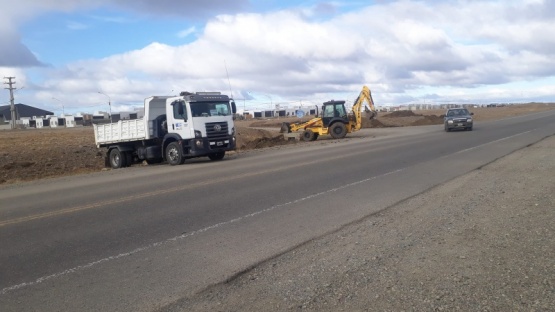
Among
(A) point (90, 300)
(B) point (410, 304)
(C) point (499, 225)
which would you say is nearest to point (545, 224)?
(C) point (499, 225)

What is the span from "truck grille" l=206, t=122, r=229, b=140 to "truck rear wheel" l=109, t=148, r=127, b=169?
4.92 m

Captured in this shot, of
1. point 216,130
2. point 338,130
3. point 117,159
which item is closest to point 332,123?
point 338,130

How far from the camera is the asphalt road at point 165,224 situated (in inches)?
237

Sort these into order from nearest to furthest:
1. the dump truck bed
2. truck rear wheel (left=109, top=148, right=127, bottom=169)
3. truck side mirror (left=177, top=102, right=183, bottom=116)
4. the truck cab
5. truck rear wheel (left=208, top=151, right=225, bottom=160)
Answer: the truck cab, truck side mirror (left=177, top=102, right=183, bottom=116), the dump truck bed, truck rear wheel (left=208, top=151, right=225, bottom=160), truck rear wheel (left=109, top=148, right=127, bottom=169)

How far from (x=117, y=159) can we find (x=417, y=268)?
21.2m

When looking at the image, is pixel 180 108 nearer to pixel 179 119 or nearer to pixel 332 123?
pixel 179 119

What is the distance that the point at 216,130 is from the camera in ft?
75.4

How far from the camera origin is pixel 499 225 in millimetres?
8188

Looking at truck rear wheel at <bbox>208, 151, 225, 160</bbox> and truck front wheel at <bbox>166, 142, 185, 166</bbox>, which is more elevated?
truck front wheel at <bbox>166, 142, 185, 166</bbox>

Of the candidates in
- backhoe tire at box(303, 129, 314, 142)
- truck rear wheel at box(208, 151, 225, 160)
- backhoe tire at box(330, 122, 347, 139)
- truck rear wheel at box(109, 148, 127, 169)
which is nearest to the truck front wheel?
truck rear wheel at box(208, 151, 225, 160)

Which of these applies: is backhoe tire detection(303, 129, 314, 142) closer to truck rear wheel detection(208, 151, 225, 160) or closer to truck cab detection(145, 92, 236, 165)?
truck rear wheel detection(208, 151, 225, 160)

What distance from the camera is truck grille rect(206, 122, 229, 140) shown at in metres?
22.7

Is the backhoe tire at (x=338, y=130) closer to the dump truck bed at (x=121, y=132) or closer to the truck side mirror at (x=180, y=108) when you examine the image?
the dump truck bed at (x=121, y=132)

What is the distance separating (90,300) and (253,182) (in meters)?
9.21
